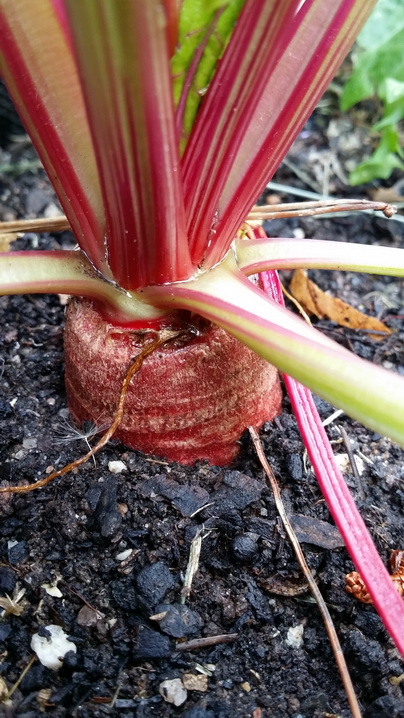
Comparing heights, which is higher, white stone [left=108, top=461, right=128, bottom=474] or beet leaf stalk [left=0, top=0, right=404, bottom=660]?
beet leaf stalk [left=0, top=0, right=404, bottom=660]

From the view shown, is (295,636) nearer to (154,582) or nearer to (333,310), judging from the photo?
(154,582)

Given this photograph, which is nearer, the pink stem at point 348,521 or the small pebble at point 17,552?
the pink stem at point 348,521

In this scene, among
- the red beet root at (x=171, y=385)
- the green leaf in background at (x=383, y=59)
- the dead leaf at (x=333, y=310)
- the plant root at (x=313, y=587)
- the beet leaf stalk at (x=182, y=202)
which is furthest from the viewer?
the green leaf in background at (x=383, y=59)

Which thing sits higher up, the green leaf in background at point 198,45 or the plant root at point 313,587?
the green leaf in background at point 198,45

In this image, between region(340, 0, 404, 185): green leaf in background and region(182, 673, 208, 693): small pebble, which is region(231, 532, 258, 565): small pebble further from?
region(340, 0, 404, 185): green leaf in background

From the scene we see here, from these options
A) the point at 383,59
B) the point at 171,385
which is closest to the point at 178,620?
the point at 171,385

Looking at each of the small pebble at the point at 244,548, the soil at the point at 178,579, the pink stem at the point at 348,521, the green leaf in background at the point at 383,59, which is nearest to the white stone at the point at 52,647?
the soil at the point at 178,579

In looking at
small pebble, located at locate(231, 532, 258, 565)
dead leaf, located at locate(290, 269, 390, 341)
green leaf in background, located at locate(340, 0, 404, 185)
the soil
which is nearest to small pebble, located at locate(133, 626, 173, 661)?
the soil

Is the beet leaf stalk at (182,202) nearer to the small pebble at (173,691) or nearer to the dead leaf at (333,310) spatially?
the small pebble at (173,691)
